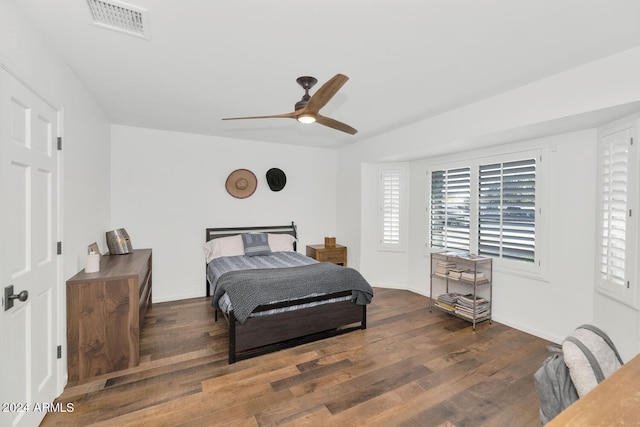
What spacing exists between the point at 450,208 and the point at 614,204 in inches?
72.6

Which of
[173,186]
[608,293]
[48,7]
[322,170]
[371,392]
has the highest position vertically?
[48,7]

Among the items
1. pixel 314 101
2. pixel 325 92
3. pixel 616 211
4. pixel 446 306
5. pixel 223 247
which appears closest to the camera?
pixel 325 92

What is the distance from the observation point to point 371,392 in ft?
7.60

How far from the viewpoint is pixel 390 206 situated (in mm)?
5168

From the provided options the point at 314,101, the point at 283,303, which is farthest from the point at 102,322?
the point at 314,101

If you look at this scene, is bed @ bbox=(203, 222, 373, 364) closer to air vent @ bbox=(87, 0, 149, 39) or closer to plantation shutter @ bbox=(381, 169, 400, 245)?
plantation shutter @ bbox=(381, 169, 400, 245)

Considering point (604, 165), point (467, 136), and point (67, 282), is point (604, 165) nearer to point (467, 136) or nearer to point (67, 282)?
point (467, 136)

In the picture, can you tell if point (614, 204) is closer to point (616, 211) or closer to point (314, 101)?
point (616, 211)

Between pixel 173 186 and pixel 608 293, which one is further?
pixel 173 186

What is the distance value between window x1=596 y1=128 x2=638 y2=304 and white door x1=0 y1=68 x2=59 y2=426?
4.34 meters

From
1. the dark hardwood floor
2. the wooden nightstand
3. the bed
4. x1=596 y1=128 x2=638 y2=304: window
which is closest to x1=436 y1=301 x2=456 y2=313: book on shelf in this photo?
the dark hardwood floor

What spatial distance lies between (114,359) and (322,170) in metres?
4.21

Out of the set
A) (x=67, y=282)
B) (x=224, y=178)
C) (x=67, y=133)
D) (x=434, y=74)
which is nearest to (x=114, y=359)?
(x=67, y=282)

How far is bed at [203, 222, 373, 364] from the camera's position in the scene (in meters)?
2.80
